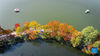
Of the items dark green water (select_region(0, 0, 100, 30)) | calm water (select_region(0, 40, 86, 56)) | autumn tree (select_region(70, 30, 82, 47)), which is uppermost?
dark green water (select_region(0, 0, 100, 30))

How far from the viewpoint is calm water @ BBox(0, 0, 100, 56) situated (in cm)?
1680

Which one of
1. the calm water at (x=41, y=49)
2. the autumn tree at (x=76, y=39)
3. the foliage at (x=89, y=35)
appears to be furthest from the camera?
the calm water at (x=41, y=49)

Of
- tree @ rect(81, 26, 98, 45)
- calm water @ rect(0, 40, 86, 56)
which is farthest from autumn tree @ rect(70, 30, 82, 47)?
calm water @ rect(0, 40, 86, 56)

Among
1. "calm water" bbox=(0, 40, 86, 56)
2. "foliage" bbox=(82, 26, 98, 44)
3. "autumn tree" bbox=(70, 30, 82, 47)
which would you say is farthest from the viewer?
"calm water" bbox=(0, 40, 86, 56)

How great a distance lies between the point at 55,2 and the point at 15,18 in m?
9.32

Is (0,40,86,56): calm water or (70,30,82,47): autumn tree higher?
(70,30,82,47): autumn tree

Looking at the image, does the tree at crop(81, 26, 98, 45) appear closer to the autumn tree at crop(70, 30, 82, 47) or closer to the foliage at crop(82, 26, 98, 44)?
the foliage at crop(82, 26, 98, 44)

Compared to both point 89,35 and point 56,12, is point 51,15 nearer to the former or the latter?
point 56,12

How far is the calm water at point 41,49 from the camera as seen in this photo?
53.6ft

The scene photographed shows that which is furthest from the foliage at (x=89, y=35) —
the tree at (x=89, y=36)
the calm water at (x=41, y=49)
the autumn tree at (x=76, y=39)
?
the calm water at (x=41, y=49)

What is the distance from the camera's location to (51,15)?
23.4 metres

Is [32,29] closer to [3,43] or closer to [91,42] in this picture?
[3,43]

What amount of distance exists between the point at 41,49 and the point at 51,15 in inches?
322

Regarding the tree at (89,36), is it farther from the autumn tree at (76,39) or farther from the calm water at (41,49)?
the calm water at (41,49)
